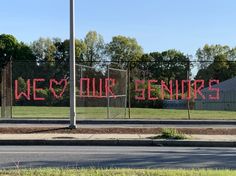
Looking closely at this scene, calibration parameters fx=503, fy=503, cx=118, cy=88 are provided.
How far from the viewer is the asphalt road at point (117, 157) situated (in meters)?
10.4

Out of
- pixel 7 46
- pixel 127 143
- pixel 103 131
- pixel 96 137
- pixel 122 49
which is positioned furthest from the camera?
pixel 122 49

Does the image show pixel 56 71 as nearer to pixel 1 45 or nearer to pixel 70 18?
pixel 70 18

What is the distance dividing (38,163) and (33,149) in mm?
3221

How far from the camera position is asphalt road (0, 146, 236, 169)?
10422 millimetres

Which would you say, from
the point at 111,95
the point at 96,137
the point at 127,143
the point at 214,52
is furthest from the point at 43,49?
the point at 127,143

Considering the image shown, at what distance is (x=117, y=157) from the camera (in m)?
11.8

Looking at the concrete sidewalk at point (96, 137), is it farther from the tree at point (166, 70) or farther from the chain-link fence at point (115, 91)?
the tree at point (166, 70)

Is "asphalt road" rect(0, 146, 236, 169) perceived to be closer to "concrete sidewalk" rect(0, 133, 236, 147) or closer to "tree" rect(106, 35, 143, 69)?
"concrete sidewalk" rect(0, 133, 236, 147)

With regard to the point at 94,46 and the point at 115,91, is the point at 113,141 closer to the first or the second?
the point at 115,91

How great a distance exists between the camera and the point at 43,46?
357ft

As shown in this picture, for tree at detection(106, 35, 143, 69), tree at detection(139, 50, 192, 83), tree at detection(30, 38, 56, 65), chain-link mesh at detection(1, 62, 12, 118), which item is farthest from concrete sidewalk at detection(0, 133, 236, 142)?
tree at detection(106, 35, 143, 69)

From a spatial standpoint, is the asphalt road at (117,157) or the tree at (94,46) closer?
the asphalt road at (117,157)

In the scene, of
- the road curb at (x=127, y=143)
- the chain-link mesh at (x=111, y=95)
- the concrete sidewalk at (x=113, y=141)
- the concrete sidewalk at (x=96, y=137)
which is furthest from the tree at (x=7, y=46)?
the road curb at (x=127, y=143)

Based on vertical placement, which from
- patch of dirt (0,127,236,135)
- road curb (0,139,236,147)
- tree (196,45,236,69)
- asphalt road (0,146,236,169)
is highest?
tree (196,45,236,69)
